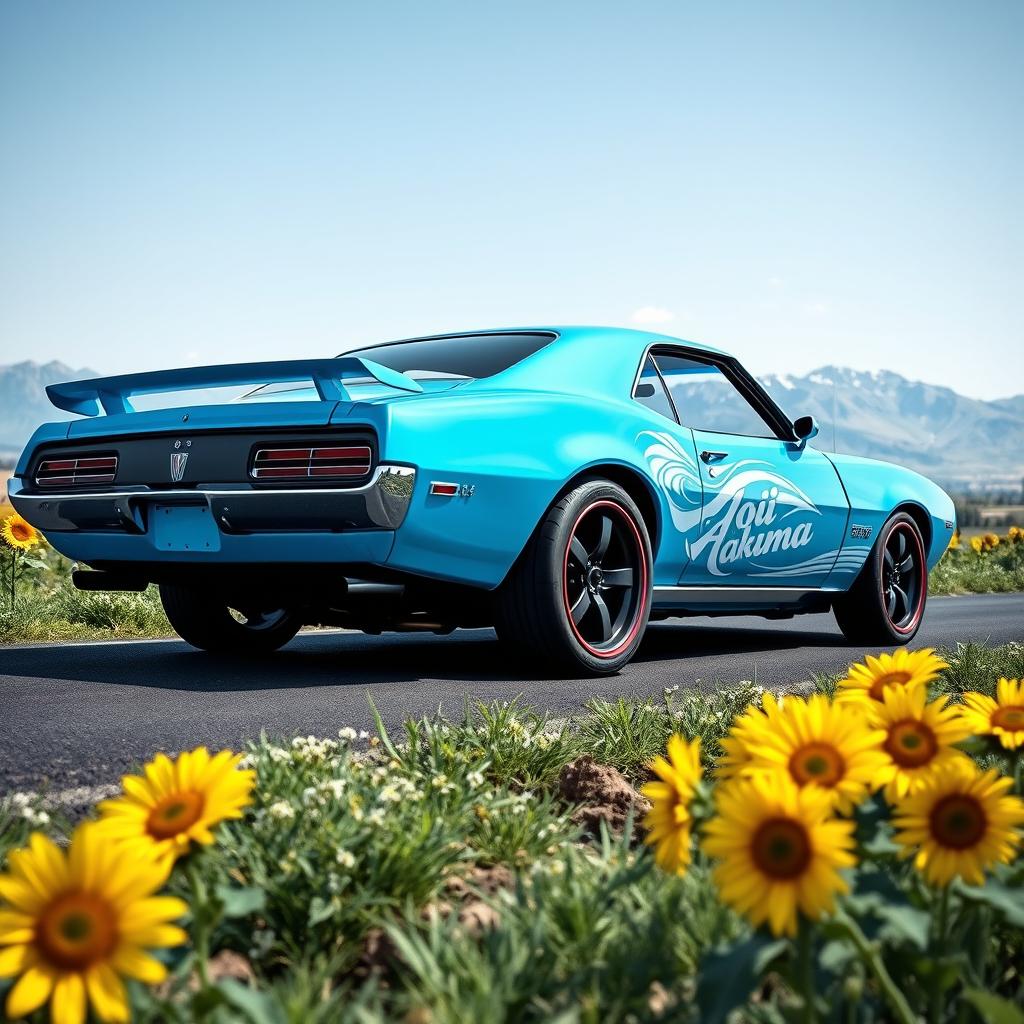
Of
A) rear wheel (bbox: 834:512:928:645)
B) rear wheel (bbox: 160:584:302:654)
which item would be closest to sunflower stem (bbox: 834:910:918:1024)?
rear wheel (bbox: 160:584:302:654)

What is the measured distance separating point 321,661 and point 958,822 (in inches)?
170

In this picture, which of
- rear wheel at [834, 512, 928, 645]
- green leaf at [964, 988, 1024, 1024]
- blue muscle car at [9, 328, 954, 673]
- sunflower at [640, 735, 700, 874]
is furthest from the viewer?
rear wheel at [834, 512, 928, 645]

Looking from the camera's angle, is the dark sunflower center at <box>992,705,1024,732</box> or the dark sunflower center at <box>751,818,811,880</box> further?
the dark sunflower center at <box>992,705,1024,732</box>

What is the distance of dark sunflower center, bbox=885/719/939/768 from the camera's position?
1748mm

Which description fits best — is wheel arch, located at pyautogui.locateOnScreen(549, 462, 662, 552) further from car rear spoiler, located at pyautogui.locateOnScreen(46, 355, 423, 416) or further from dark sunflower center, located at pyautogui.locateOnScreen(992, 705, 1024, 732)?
dark sunflower center, located at pyautogui.locateOnScreen(992, 705, 1024, 732)

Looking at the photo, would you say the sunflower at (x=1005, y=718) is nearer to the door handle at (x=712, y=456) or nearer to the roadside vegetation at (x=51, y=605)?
the door handle at (x=712, y=456)

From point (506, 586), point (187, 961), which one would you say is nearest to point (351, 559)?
point (506, 586)

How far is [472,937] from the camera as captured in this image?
6.07ft

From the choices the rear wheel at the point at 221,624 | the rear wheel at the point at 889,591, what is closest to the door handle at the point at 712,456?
the rear wheel at the point at 889,591

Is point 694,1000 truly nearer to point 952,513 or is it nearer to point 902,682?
point 902,682

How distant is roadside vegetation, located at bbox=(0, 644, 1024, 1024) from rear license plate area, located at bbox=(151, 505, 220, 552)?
2.01m

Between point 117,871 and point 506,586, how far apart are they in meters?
3.46

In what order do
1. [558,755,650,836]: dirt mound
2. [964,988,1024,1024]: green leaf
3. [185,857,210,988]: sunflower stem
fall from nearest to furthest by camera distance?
1. [964,988,1024,1024]: green leaf
2. [185,857,210,988]: sunflower stem
3. [558,755,650,836]: dirt mound

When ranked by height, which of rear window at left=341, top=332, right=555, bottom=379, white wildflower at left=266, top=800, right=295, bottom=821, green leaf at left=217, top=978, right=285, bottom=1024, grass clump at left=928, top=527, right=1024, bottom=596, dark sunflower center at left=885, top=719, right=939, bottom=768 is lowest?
grass clump at left=928, top=527, right=1024, bottom=596
